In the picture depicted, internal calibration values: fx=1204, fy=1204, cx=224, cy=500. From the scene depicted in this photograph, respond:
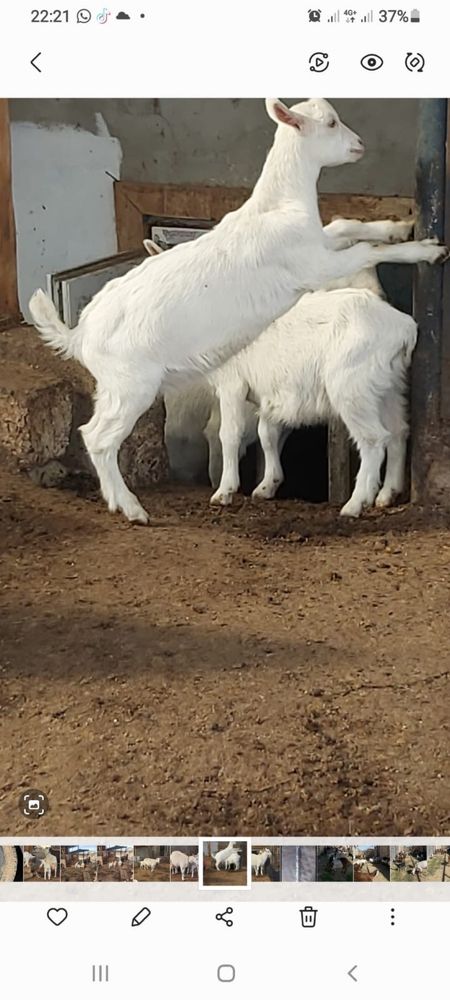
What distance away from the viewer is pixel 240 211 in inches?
51.4

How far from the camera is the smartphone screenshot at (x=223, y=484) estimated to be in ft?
3.38

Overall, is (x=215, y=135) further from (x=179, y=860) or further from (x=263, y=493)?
(x=179, y=860)

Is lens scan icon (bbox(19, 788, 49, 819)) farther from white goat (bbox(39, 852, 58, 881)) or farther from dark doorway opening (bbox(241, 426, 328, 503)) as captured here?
dark doorway opening (bbox(241, 426, 328, 503))

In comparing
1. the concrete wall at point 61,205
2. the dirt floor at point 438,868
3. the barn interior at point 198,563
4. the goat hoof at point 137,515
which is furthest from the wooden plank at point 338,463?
the dirt floor at point 438,868

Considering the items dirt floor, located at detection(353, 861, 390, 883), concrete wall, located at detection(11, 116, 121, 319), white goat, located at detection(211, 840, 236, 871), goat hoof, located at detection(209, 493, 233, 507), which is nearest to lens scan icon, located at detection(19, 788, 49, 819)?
white goat, located at detection(211, 840, 236, 871)

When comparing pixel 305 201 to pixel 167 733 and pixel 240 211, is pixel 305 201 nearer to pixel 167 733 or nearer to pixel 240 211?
pixel 240 211

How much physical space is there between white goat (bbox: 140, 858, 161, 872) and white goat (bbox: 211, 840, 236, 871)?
1.9 inches

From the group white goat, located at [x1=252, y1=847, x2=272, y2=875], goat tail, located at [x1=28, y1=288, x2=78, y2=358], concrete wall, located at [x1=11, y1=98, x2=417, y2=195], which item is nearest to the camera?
white goat, located at [x1=252, y1=847, x2=272, y2=875]

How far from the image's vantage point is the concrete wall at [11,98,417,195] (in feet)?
3.82
